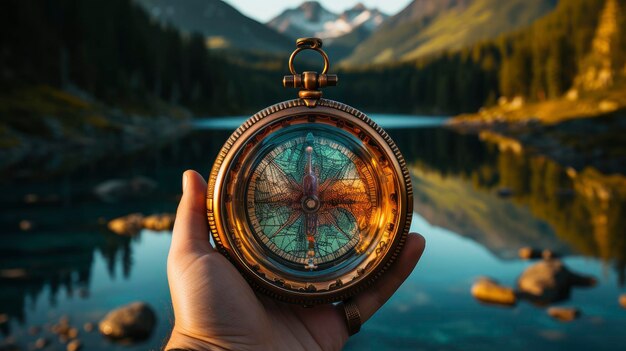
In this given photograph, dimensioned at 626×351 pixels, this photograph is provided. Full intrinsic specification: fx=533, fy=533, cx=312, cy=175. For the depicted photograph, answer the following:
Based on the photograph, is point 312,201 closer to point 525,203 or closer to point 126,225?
point 126,225

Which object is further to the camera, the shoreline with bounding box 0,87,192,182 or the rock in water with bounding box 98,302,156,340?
the shoreline with bounding box 0,87,192,182

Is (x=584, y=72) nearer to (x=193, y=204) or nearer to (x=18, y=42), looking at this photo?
(x=18, y=42)

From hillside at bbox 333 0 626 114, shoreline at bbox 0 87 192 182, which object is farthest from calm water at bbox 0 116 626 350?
hillside at bbox 333 0 626 114

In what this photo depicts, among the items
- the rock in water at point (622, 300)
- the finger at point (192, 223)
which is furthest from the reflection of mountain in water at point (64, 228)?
the rock in water at point (622, 300)

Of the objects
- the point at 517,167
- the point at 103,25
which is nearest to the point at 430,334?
Result: the point at 517,167

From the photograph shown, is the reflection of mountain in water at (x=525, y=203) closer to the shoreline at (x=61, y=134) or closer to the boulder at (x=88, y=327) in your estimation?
the boulder at (x=88, y=327)

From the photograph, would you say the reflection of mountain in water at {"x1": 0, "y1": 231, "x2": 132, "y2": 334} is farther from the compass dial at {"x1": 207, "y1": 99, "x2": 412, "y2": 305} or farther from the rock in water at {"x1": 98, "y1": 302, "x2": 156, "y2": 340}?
the compass dial at {"x1": 207, "y1": 99, "x2": 412, "y2": 305}

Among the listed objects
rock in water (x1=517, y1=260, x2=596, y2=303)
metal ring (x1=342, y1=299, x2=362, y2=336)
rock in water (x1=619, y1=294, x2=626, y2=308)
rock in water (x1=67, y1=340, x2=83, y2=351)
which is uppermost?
metal ring (x1=342, y1=299, x2=362, y2=336)

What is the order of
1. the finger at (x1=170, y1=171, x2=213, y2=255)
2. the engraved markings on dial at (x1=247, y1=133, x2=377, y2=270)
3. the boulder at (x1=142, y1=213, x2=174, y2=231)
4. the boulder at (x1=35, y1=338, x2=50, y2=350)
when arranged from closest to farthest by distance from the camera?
1. the finger at (x1=170, y1=171, x2=213, y2=255)
2. the engraved markings on dial at (x1=247, y1=133, x2=377, y2=270)
3. the boulder at (x1=35, y1=338, x2=50, y2=350)
4. the boulder at (x1=142, y1=213, x2=174, y2=231)
